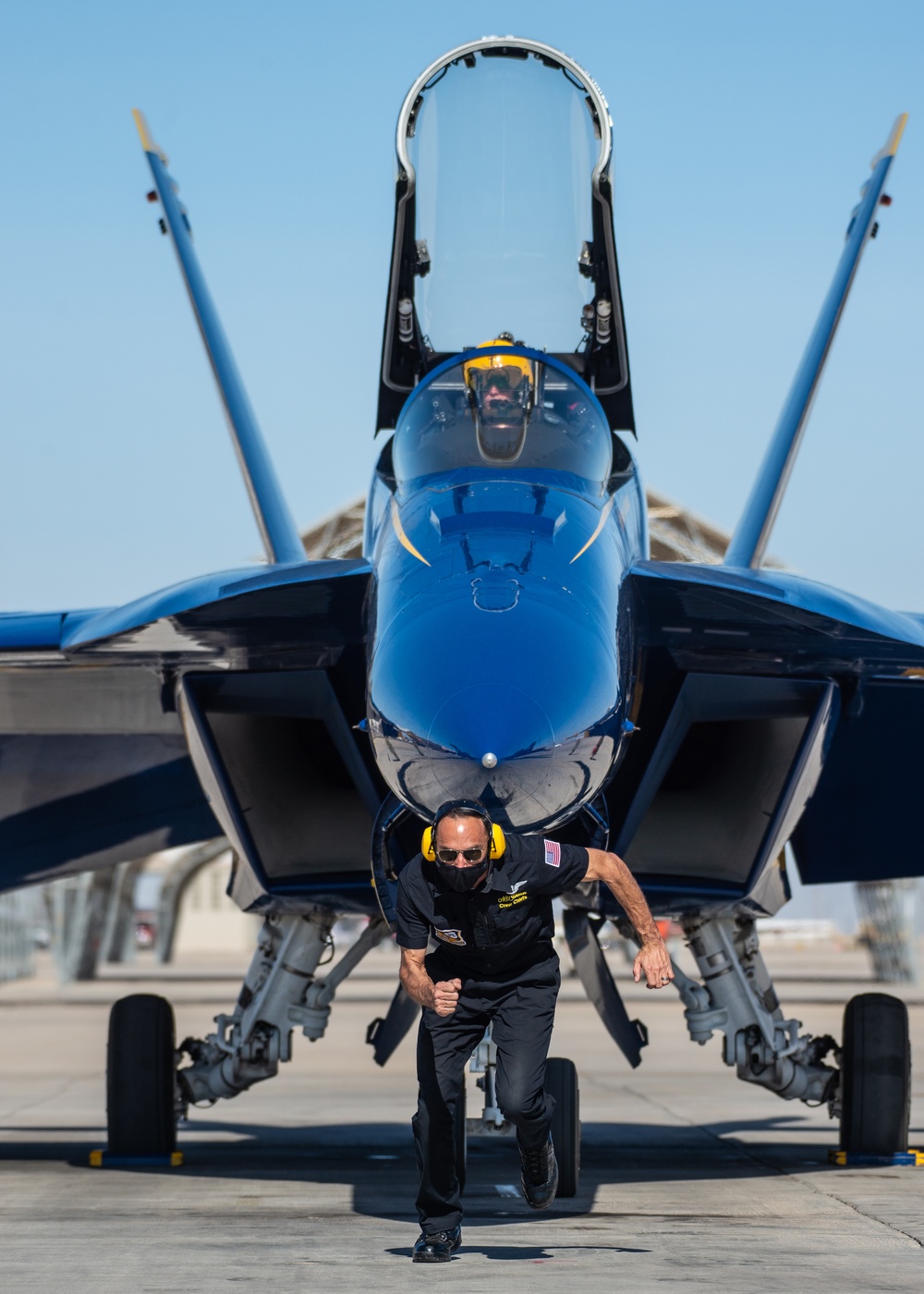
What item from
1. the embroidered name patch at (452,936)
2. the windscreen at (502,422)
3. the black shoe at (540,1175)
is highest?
the windscreen at (502,422)

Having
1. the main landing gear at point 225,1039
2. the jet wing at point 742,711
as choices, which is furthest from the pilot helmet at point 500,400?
the main landing gear at point 225,1039

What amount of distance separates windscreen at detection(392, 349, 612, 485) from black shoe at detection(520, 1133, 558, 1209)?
2.64m

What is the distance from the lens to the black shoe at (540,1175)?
225 inches

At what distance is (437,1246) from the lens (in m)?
5.54

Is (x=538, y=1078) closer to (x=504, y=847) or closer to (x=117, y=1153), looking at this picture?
(x=504, y=847)

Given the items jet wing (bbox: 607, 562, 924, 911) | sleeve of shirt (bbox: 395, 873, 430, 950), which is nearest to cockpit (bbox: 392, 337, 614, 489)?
jet wing (bbox: 607, 562, 924, 911)

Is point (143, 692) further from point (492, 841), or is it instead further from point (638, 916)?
point (638, 916)

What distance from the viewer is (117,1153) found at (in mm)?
8875

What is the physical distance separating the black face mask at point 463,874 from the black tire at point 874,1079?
13.4 feet

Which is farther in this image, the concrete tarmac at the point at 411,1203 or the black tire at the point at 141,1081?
the black tire at the point at 141,1081

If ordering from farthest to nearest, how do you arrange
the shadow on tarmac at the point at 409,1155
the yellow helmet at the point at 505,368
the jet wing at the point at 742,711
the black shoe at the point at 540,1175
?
the shadow on tarmac at the point at 409,1155 < the yellow helmet at the point at 505,368 < the jet wing at the point at 742,711 < the black shoe at the point at 540,1175

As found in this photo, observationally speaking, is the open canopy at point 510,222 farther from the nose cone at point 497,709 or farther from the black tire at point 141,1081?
the black tire at point 141,1081

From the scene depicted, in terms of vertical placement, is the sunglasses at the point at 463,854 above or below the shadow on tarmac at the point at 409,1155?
above

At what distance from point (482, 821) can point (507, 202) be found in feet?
13.2
